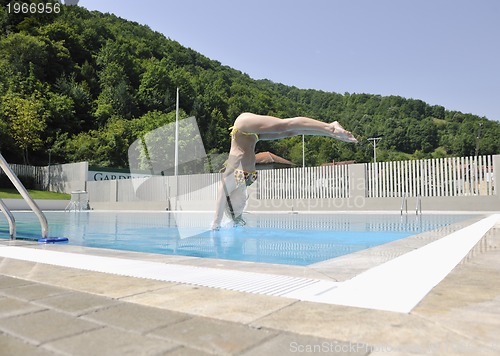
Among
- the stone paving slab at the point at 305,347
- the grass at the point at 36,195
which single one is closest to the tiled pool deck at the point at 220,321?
the stone paving slab at the point at 305,347

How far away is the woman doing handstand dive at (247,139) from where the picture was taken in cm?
505

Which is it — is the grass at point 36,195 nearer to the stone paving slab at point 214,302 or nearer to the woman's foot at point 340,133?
the woman's foot at point 340,133

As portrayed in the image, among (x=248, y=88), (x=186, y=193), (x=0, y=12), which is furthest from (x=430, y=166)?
(x=0, y=12)

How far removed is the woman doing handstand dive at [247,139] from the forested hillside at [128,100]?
96.2 feet

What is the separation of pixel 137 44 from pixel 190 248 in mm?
52085

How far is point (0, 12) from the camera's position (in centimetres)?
4466

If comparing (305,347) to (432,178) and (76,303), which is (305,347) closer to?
(76,303)

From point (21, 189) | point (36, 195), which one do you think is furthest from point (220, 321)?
point (36, 195)

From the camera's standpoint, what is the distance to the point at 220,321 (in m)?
1.55

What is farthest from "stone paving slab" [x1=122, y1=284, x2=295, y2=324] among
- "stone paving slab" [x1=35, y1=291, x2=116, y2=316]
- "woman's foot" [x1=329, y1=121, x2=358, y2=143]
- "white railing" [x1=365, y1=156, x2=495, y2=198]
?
"white railing" [x1=365, y1=156, x2=495, y2=198]

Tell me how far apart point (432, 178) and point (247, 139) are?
12070 mm

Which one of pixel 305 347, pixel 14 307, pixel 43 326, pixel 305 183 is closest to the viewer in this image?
pixel 305 347

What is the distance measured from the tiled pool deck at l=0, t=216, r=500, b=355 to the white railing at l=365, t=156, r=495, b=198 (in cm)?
1371

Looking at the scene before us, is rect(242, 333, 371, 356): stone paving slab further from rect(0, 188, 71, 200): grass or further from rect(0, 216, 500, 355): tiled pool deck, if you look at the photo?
rect(0, 188, 71, 200): grass
